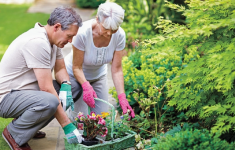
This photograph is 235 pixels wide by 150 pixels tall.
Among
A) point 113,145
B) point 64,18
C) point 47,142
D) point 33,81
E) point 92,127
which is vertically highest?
point 64,18

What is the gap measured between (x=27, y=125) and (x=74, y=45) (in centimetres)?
85

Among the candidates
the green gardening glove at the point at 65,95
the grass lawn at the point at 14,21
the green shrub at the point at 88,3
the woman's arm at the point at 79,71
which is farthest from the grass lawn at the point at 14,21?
the green gardening glove at the point at 65,95

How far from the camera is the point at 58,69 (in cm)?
311

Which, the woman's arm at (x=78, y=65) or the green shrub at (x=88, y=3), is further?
the green shrub at (x=88, y=3)

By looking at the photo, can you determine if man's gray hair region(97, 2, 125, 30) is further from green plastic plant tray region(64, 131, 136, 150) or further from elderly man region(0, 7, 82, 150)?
green plastic plant tray region(64, 131, 136, 150)

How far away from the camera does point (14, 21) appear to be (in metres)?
8.11

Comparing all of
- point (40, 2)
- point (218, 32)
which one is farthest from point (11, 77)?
point (40, 2)

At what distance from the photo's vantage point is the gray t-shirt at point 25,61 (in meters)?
2.62

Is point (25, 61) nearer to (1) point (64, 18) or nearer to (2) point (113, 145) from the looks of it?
(1) point (64, 18)

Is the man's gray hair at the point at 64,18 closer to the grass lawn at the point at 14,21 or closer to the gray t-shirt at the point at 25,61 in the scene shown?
the gray t-shirt at the point at 25,61

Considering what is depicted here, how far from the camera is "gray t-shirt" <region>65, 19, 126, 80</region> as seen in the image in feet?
9.93

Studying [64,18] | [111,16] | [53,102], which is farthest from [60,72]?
[111,16]

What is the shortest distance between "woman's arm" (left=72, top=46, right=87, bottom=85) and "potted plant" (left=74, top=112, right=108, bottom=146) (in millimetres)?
448

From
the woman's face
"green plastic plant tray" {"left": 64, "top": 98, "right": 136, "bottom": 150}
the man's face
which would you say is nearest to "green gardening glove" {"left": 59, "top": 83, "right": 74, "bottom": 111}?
"green plastic plant tray" {"left": 64, "top": 98, "right": 136, "bottom": 150}
